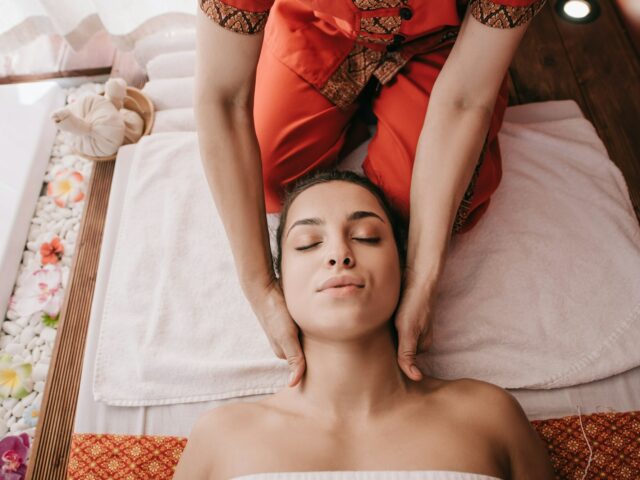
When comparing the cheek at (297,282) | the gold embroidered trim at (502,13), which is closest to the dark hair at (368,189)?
the cheek at (297,282)

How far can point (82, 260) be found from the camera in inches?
74.3

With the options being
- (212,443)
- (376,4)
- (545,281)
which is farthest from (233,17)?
(545,281)

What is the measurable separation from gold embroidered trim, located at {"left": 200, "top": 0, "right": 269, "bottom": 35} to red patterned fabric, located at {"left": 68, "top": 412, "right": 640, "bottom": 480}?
41.8 inches

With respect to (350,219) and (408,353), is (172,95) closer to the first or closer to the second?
(350,219)

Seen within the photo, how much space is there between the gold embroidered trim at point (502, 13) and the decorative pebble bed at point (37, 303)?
1.61m

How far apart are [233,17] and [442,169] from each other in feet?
2.10

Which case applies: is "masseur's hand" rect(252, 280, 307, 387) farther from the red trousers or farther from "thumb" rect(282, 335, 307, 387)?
the red trousers

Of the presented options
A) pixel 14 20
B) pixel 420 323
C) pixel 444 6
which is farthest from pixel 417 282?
pixel 14 20

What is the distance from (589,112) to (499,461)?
159 cm

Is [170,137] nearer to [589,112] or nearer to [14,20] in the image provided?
[14,20]

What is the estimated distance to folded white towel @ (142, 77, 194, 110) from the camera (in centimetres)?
212

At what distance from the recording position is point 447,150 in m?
1.42

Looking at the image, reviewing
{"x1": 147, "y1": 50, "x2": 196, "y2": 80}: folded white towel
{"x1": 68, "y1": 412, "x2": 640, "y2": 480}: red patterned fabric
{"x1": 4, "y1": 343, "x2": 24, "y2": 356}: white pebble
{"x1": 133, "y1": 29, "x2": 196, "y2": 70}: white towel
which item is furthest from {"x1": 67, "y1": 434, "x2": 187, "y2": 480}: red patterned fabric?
{"x1": 133, "y1": 29, "x2": 196, "y2": 70}: white towel

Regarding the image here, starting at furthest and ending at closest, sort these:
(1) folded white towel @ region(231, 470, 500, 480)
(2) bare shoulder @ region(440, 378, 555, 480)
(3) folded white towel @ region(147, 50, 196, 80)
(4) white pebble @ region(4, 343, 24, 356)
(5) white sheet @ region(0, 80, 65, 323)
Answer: (3) folded white towel @ region(147, 50, 196, 80) → (5) white sheet @ region(0, 80, 65, 323) → (4) white pebble @ region(4, 343, 24, 356) → (2) bare shoulder @ region(440, 378, 555, 480) → (1) folded white towel @ region(231, 470, 500, 480)
